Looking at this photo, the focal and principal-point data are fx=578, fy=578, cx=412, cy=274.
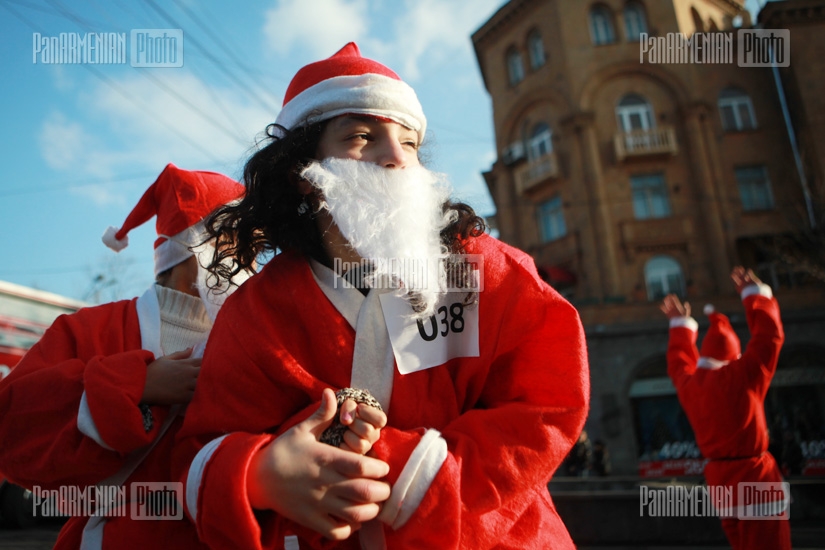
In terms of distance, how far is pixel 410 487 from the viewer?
1.19m

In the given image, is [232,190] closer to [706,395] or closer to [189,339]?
[189,339]

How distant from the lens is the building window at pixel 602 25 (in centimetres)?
2155

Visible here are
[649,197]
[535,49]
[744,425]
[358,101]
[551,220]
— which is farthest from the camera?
[535,49]

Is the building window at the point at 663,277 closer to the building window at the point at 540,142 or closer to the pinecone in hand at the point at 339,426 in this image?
the building window at the point at 540,142

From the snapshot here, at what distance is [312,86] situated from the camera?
6.30 feet

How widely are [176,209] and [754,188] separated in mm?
22244

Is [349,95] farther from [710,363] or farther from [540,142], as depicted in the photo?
[540,142]

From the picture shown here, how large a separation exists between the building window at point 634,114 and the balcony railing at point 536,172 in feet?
9.10

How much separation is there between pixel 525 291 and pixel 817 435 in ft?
60.8

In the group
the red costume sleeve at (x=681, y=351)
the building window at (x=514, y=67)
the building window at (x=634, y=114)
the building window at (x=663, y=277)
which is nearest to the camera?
the red costume sleeve at (x=681, y=351)

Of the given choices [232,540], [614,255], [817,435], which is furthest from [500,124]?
[232,540]

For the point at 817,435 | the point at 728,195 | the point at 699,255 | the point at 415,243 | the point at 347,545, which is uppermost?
the point at 728,195

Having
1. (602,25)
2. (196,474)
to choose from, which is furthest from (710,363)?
(602,25)

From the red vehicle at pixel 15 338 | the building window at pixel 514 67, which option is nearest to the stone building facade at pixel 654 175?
the building window at pixel 514 67
